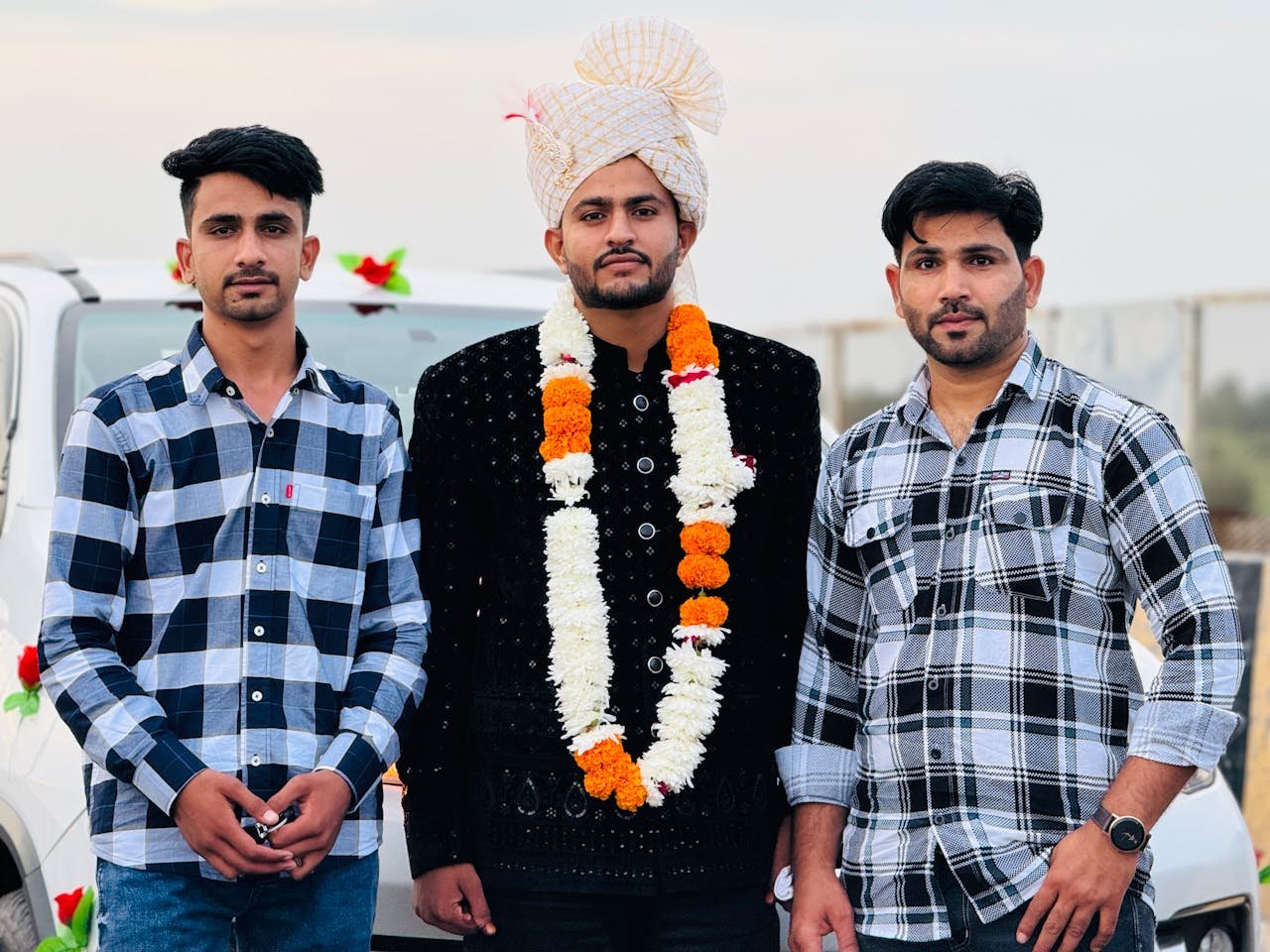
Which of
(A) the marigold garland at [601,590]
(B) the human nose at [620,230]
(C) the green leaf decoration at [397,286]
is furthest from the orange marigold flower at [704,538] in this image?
(C) the green leaf decoration at [397,286]

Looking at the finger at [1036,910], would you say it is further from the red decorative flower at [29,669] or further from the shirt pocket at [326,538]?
the red decorative flower at [29,669]

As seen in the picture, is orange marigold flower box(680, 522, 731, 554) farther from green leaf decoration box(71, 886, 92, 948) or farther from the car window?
the car window

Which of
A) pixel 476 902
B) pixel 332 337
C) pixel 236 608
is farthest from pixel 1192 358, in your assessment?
pixel 236 608

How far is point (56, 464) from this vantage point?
4.08m

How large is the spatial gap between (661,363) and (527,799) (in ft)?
2.76

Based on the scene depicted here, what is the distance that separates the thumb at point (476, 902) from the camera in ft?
10.1

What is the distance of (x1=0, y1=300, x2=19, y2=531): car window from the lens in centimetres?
415

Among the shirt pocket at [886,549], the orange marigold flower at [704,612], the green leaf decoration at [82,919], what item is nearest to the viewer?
the shirt pocket at [886,549]

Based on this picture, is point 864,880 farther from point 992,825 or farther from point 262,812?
point 262,812

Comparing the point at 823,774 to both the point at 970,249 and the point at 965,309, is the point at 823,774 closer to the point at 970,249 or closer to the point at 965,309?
the point at 965,309

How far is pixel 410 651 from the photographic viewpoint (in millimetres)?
3057

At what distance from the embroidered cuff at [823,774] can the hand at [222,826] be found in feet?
2.88

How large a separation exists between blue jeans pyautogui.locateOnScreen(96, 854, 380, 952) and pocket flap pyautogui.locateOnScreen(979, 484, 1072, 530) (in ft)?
4.03

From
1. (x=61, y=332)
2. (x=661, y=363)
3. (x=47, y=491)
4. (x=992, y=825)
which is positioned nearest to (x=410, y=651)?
(x=661, y=363)
